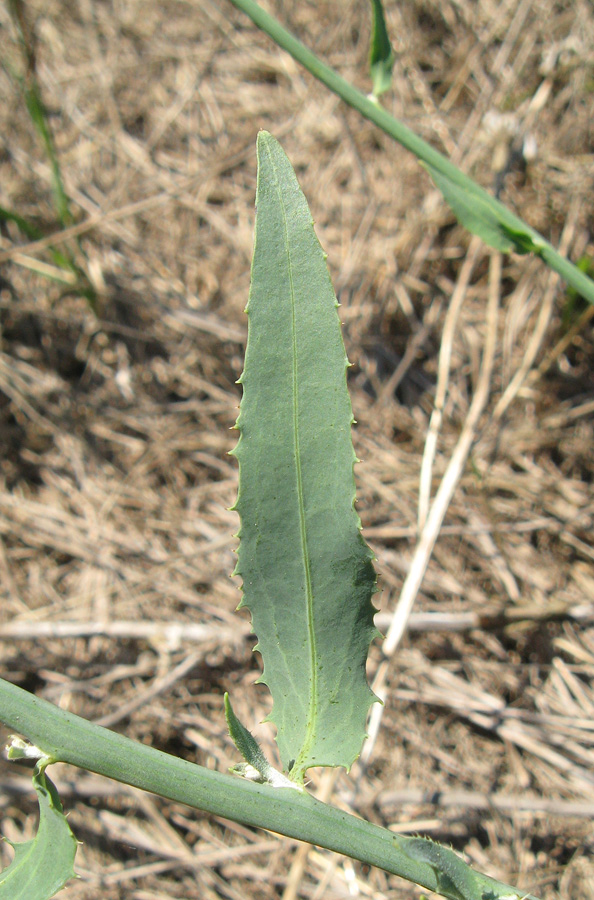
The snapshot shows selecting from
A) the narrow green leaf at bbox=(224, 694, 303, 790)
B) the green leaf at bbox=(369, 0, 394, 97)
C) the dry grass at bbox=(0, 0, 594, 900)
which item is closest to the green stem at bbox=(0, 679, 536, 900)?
the narrow green leaf at bbox=(224, 694, 303, 790)

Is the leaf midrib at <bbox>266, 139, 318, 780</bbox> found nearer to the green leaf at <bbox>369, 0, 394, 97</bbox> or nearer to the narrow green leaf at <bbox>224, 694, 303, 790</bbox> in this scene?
the narrow green leaf at <bbox>224, 694, 303, 790</bbox>

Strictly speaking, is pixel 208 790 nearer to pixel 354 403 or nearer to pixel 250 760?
pixel 250 760

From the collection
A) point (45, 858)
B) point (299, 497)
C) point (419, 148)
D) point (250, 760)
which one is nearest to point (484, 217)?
point (419, 148)

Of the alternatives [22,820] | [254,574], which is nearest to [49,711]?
[254,574]

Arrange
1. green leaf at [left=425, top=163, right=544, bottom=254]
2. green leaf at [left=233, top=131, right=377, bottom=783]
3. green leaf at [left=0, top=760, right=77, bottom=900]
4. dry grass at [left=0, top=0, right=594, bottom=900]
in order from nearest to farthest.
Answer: green leaf at [left=0, top=760, right=77, bottom=900]
green leaf at [left=233, top=131, right=377, bottom=783]
green leaf at [left=425, top=163, right=544, bottom=254]
dry grass at [left=0, top=0, right=594, bottom=900]

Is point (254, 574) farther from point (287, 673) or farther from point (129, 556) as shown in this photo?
point (129, 556)

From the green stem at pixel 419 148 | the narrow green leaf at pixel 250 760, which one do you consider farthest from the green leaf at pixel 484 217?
the narrow green leaf at pixel 250 760
